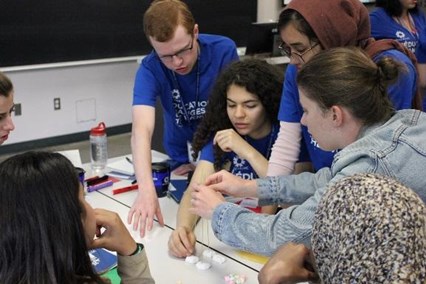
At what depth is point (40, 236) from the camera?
867 millimetres

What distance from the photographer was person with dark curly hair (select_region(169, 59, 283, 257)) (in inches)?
75.5

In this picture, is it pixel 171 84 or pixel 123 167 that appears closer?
pixel 171 84

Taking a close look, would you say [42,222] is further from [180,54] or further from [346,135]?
[180,54]

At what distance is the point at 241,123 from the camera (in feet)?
6.41

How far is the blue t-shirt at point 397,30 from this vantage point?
2.97m

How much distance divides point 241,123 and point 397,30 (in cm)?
163

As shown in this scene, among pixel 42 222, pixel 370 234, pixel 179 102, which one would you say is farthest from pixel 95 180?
pixel 370 234

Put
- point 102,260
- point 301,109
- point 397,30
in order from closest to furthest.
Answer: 1. point 102,260
2. point 301,109
3. point 397,30

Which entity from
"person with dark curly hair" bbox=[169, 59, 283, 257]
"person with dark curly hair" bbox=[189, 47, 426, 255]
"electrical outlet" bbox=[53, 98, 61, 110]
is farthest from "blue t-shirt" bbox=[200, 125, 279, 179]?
"electrical outlet" bbox=[53, 98, 61, 110]

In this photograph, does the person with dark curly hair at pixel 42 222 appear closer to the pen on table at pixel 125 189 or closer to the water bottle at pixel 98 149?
the pen on table at pixel 125 189

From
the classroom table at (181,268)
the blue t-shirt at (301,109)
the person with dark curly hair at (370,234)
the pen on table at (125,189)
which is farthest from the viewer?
the pen on table at (125,189)

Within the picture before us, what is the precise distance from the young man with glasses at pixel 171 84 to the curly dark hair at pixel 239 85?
0.11 meters

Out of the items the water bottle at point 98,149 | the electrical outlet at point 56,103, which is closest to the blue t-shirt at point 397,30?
the water bottle at point 98,149

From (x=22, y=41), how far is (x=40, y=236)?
11.5ft
